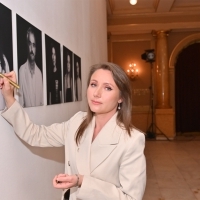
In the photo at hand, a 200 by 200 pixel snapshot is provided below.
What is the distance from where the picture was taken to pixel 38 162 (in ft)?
6.69

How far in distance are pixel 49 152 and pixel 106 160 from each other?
870mm

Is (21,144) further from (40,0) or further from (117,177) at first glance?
(40,0)

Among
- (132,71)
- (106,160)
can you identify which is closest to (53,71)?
(106,160)

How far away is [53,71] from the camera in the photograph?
7.55ft

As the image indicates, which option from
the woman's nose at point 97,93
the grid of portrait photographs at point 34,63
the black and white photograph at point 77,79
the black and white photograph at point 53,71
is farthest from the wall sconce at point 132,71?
the woman's nose at point 97,93

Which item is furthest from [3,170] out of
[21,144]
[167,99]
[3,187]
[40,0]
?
[167,99]

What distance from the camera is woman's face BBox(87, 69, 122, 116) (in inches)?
61.9

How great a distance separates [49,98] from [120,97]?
0.75 meters

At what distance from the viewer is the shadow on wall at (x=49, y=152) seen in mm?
1945

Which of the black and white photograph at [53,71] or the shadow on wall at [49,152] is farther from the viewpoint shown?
the black and white photograph at [53,71]

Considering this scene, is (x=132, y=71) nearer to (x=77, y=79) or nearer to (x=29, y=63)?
(x=77, y=79)

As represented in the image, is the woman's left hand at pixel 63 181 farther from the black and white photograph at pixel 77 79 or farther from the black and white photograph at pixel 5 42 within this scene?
the black and white photograph at pixel 77 79

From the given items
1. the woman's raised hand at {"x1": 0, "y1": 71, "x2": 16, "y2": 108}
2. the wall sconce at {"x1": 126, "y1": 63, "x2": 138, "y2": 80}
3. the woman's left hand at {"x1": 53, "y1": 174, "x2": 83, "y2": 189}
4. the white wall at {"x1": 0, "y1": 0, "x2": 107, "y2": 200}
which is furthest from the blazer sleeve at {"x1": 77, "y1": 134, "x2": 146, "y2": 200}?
the wall sconce at {"x1": 126, "y1": 63, "x2": 138, "y2": 80}

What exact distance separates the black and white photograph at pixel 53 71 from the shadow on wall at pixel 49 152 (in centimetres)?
35
